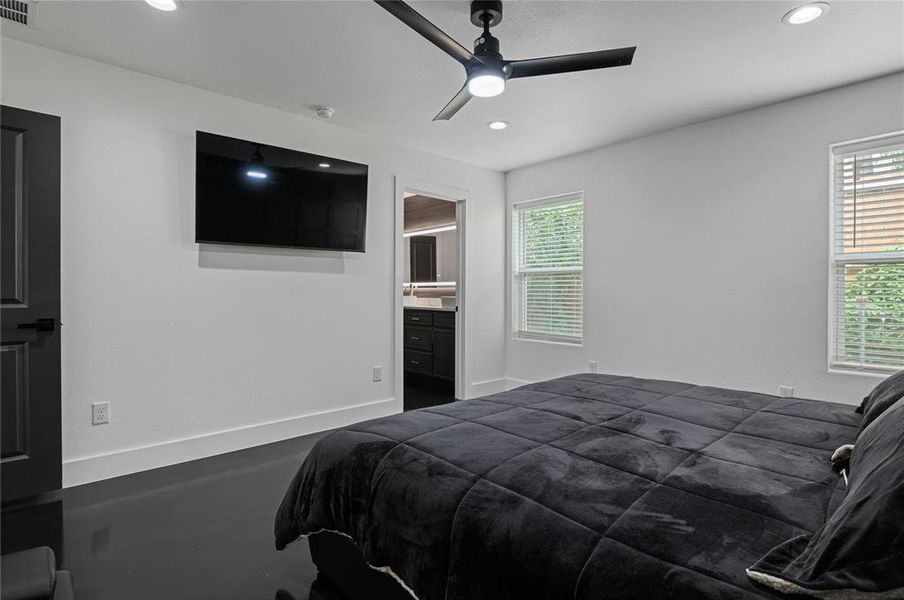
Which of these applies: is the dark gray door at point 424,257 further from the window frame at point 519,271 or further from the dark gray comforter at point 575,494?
the dark gray comforter at point 575,494

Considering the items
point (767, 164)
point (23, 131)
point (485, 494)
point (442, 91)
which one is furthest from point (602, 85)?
point (23, 131)

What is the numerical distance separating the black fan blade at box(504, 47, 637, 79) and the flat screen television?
197 centimetres

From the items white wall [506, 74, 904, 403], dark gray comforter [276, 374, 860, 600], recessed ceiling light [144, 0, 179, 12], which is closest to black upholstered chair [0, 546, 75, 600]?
dark gray comforter [276, 374, 860, 600]

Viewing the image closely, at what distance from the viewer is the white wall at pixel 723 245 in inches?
125

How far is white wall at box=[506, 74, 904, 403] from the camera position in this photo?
3.17 meters

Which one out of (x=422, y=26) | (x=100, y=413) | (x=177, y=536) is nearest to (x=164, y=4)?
(x=422, y=26)

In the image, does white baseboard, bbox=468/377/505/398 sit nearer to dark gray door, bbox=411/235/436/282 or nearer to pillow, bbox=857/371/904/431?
dark gray door, bbox=411/235/436/282

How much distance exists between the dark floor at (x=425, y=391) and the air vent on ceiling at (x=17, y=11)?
370cm

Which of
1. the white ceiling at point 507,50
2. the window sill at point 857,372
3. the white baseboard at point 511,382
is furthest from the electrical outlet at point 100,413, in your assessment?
the window sill at point 857,372

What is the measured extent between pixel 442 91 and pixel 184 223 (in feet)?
6.50

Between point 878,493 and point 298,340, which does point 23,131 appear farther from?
point 878,493

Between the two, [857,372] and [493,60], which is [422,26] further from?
[857,372]

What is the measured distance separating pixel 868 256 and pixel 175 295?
4.62 meters

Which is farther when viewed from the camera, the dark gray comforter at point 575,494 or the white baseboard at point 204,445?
the white baseboard at point 204,445
